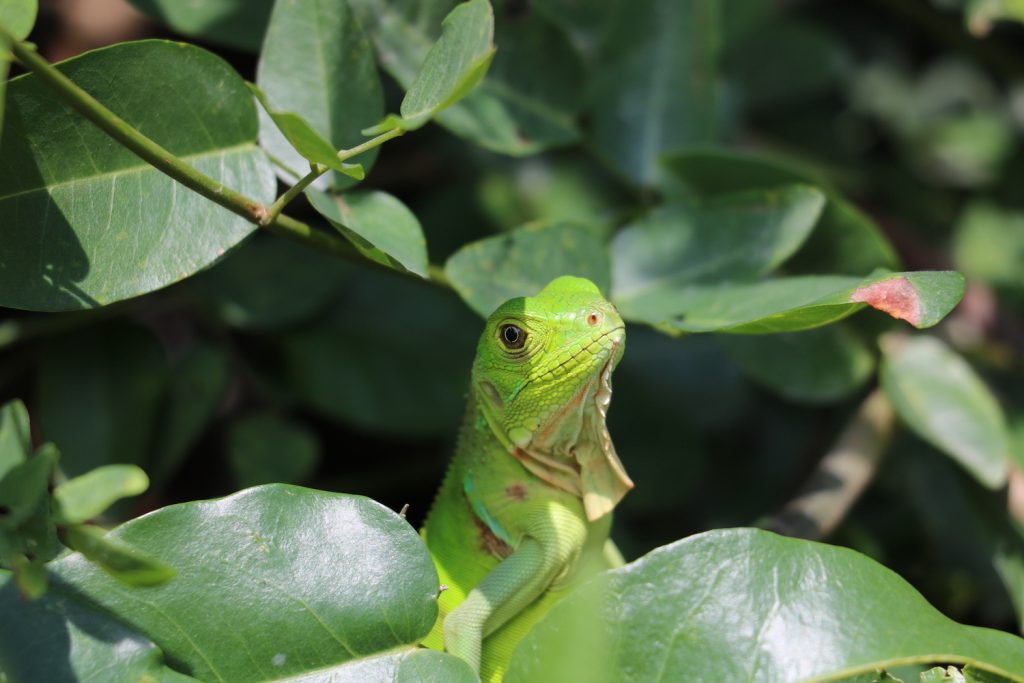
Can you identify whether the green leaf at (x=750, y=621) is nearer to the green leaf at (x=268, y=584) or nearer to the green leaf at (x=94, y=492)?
the green leaf at (x=268, y=584)

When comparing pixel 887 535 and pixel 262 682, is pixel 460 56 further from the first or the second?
pixel 887 535

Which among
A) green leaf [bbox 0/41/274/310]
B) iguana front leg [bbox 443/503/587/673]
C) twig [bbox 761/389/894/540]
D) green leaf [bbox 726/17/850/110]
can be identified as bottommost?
twig [bbox 761/389/894/540]

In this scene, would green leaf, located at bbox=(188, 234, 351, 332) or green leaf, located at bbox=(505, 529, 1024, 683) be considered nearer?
green leaf, located at bbox=(505, 529, 1024, 683)

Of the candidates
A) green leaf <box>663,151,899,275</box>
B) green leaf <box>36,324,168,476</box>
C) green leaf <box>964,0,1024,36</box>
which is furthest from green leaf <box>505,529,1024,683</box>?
green leaf <box>964,0,1024,36</box>

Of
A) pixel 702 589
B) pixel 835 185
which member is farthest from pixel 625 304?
pixel 835 185

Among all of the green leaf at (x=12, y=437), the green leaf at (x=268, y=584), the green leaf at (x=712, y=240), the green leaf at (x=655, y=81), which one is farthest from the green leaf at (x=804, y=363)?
the green leaf at (x=12, y=437)

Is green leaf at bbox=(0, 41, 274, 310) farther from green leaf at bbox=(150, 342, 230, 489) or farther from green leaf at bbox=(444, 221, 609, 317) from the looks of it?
green leaf at bbox=(150, 342, 230, 489)

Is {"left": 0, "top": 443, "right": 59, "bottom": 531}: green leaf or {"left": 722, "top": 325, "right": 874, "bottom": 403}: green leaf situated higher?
{"left": 0, "top": 443, "right": 59, "bottom": 531}: green leaf
